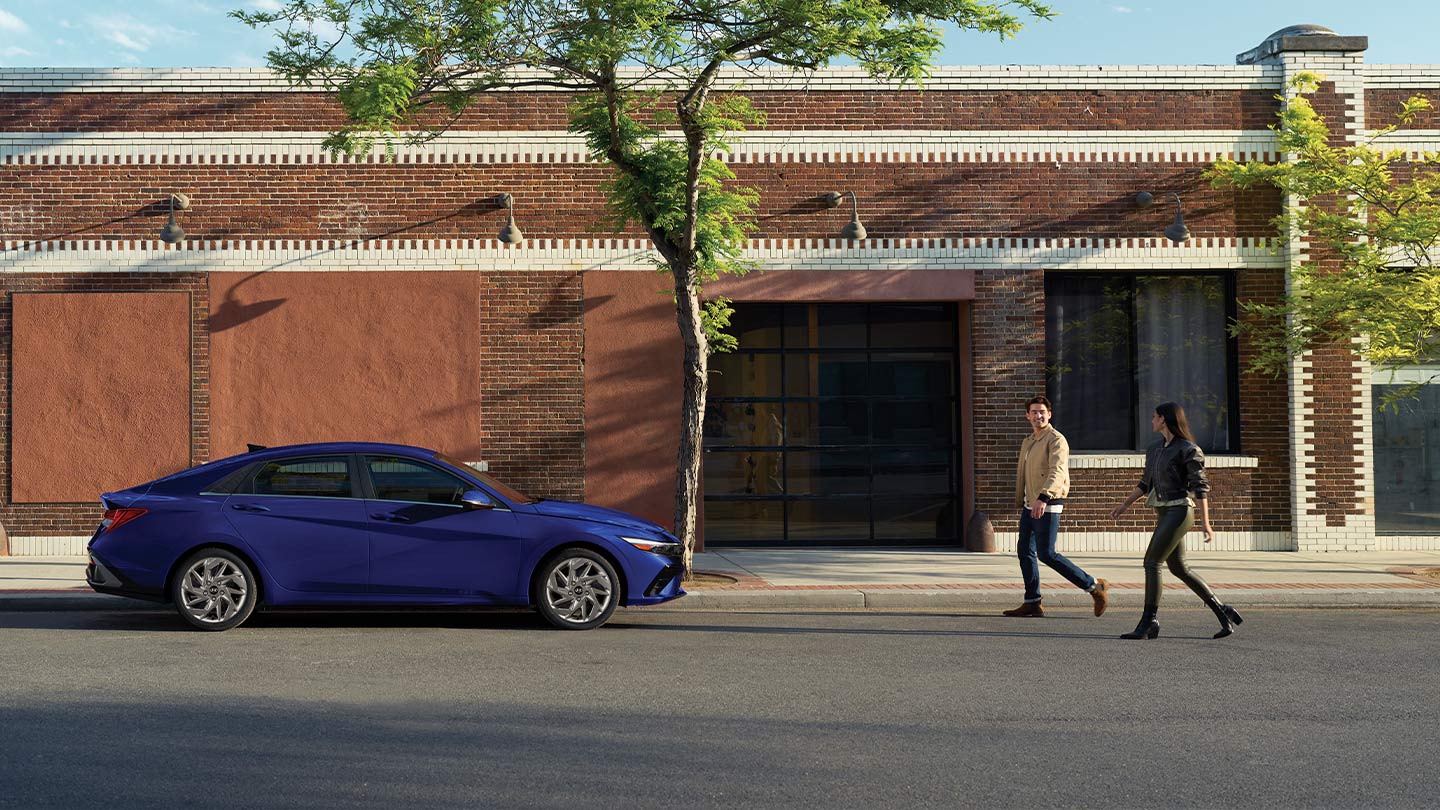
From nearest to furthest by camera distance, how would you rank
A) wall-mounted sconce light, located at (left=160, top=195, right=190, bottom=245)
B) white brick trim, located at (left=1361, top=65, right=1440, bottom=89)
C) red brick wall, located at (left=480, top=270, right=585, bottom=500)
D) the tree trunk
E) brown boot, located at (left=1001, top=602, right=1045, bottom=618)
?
brown boot, located at (left=1001, top=602, right=1045, bottom=618), the tree trunk, wall-mounted sconce light, located at (left=160, top=195, right=190, bottom=245), red brick wall, located at (left=480, top=270, right=585, bottom=500), white brick trim, located at (left=1361, top=65, right=1440, bottom=89)

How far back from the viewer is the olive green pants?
9914 mm

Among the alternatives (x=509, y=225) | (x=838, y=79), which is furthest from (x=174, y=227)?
(x=838, y=79)

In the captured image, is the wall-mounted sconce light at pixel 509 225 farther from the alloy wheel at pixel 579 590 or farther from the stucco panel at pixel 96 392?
the alloy wheel at pixel 579 590

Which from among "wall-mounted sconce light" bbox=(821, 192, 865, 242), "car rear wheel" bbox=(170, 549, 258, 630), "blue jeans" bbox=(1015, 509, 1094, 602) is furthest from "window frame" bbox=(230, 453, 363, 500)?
"wall-mounted sconce light" bbox=(821, 192, 865, 242)

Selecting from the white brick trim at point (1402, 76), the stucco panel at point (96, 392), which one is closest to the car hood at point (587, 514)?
the stucco panel at point (96, 392)

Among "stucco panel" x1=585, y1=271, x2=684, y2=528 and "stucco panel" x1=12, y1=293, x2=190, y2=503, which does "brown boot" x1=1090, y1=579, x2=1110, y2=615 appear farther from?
"stucco panel" x1=12, y1=293, x2=190, y2=503

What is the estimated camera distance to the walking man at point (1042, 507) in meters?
10.9

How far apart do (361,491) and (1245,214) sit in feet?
37.5

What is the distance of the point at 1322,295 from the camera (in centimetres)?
1441

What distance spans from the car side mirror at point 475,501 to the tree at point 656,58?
246 centimetres

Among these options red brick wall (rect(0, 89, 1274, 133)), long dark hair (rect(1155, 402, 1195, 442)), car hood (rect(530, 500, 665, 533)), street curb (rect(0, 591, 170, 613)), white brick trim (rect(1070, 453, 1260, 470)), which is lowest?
street curb (rect(0, 591, 170, 613))

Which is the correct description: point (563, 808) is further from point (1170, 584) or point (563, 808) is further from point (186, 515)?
point (1170, 584)

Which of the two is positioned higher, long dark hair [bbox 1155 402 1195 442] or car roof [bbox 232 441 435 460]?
long dark hair [bbox 1155 402 1195 442]

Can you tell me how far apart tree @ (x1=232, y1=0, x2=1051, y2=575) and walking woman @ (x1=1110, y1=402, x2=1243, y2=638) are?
3.96 meters
